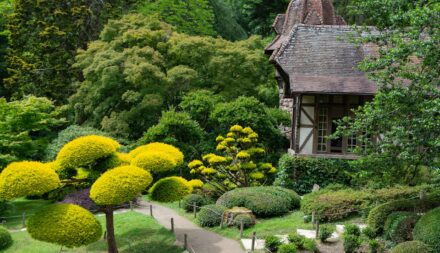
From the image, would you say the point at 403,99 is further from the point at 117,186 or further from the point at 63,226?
the point at 63,226

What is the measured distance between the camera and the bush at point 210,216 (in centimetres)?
1746

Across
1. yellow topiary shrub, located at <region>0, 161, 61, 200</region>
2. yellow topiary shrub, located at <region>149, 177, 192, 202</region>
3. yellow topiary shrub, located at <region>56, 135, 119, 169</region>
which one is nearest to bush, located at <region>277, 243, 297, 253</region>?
yellow topiary shrub, located at <region>149, 177, 192, 202</region>

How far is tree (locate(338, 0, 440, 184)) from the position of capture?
1098 cm

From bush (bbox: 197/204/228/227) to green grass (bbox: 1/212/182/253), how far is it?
4.53ft

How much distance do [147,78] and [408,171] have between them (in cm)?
1495

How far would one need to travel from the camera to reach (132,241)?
16625mm

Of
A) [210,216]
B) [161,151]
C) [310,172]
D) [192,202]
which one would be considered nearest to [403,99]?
[161,151]

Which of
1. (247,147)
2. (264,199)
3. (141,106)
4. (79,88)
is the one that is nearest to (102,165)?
(264,199)

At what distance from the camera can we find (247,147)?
2195 centimetres

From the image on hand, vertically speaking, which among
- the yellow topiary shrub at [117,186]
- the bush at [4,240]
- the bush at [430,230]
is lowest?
the bush at [4,240]

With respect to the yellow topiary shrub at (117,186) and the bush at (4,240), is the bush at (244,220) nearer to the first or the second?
the yellow topiary shrub at (117,186)

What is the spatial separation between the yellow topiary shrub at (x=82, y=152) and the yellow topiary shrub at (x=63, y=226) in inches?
54.9

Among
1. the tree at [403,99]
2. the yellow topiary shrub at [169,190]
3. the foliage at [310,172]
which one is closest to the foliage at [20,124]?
the yellow topiary shrub at [169,190]

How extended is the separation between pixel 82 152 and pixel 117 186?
4.88 ft
